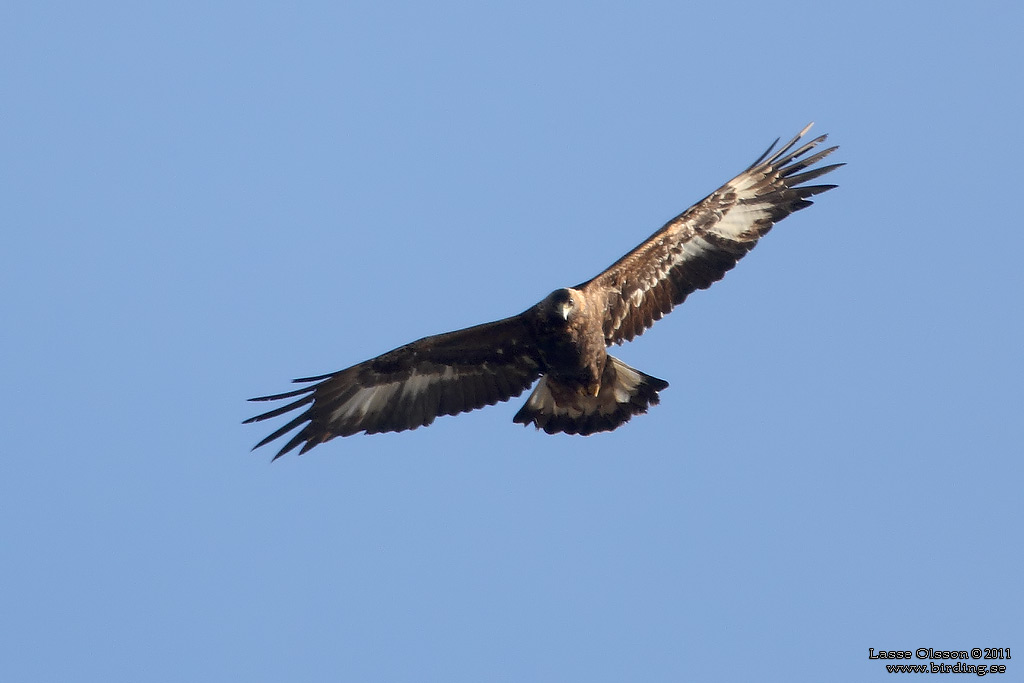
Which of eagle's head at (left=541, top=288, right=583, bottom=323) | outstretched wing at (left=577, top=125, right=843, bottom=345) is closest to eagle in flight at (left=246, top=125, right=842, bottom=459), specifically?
outstretched wing at (left=577, top=125, right=843, bottom=345)

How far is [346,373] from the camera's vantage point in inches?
407

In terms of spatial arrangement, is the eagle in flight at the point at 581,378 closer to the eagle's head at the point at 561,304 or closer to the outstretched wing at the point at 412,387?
the outstretched wing at the point at 412,387

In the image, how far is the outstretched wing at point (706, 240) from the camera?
32.8 feet

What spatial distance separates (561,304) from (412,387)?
7.16 feet

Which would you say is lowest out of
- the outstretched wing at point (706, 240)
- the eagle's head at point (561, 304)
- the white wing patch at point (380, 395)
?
the white wing patch at point (380, 395)

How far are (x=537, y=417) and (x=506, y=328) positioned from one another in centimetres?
110

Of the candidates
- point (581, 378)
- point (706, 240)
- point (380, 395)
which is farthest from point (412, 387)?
point (706, 240)

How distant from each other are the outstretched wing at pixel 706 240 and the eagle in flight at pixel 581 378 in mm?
10

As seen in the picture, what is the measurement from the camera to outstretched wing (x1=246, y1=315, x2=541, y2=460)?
396 inches

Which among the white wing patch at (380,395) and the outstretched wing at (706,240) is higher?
the outstretched wing at (706,240)

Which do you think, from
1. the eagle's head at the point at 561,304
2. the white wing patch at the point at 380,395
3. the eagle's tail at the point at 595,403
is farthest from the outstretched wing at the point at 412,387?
the eagle's head at the point at 561,304

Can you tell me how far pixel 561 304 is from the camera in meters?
9.06

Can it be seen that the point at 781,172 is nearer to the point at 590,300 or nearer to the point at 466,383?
the point at 590,300

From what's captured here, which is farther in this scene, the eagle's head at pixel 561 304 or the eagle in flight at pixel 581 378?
the eagle in flight at pixel 581 378
